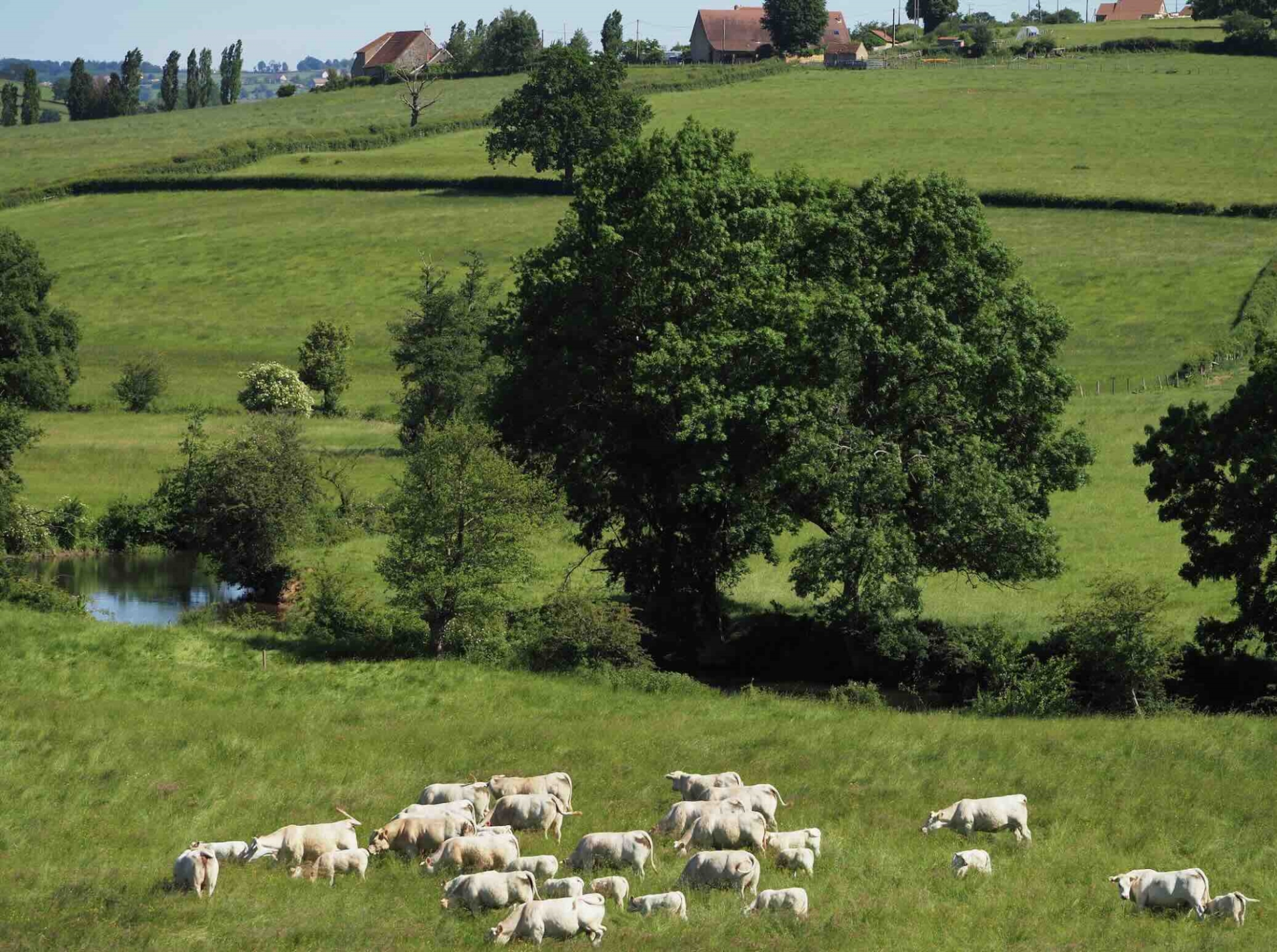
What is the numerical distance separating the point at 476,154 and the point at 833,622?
12013cm

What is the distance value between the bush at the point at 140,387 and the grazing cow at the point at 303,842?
221 feet

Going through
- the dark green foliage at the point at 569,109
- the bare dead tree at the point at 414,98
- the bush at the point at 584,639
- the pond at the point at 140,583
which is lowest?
the pond at the point at 140,583

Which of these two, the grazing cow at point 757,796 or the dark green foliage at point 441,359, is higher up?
the dark green foliage at point 441,359

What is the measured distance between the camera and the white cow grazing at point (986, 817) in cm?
2336

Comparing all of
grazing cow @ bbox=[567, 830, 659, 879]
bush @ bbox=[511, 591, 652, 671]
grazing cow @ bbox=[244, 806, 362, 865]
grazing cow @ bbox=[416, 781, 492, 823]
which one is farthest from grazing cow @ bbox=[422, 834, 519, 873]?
bush @ bbox=[511, 591, 652, 671]

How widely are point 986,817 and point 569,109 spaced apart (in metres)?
109

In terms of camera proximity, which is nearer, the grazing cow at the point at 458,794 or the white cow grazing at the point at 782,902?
the white cow grazing at the point at 782,902

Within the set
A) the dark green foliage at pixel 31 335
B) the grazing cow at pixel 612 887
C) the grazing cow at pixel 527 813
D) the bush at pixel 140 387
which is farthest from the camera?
the bush at pixel 140 387

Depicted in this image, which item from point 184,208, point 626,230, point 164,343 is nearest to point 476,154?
point 184,208

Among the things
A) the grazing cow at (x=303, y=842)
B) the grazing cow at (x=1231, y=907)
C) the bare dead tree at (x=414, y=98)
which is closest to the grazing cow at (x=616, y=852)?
Result: the grazing cow at (x=303, y=842)

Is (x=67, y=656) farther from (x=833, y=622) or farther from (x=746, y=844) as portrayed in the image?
(x=746, y=844)

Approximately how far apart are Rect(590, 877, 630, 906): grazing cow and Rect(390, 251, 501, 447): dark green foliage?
159 feet

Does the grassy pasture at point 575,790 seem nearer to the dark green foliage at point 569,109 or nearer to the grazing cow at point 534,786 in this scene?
the grazing cow at point 534,786

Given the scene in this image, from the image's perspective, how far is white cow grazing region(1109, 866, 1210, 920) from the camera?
19672 mm
